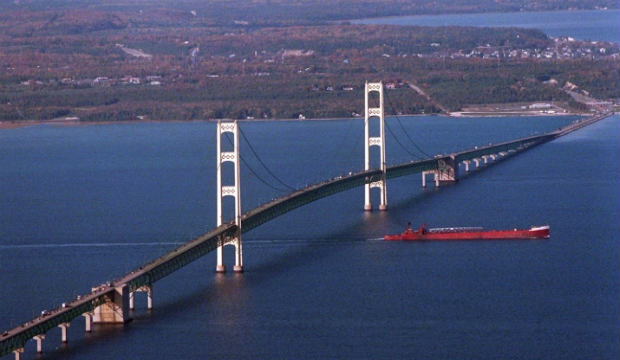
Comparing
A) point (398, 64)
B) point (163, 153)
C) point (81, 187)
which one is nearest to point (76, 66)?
point (398, 64)

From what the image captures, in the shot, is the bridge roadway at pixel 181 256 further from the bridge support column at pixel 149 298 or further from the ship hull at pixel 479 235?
the ship hull at pixel 479 235

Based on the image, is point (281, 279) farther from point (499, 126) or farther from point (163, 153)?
point (499, 126)

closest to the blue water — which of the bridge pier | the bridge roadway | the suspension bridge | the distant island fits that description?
the distant island

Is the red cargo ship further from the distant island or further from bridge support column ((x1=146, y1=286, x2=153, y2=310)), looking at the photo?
the distant island

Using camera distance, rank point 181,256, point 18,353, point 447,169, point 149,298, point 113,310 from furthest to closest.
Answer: point 447,169, point 181,256, point 149,298, point 113,310, point 18,353

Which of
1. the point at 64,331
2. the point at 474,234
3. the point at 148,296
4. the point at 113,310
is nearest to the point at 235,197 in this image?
the point at 148,296

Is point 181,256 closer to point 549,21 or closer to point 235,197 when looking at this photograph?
point 235,197

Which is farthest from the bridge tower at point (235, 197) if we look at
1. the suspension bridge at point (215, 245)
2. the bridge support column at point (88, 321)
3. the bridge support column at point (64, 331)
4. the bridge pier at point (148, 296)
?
the bridge support column at point (64, 331)
